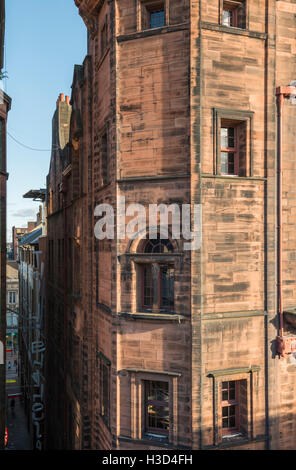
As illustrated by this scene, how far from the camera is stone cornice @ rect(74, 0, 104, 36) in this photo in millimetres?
14723

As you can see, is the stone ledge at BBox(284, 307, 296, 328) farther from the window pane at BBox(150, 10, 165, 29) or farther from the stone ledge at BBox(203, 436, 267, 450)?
the window pane at BBox(150, 10, 165, 29)

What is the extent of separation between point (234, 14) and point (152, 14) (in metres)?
2.76

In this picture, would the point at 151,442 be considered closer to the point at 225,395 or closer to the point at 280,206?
the point at 225,395

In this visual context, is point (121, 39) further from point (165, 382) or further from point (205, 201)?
point (165, 382)

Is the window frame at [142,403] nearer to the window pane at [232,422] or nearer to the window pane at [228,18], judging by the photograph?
the window pane at [232,422]

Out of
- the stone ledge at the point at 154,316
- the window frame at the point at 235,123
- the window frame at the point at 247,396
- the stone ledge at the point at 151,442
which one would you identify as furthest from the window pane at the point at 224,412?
the window frame at the point at 235,123

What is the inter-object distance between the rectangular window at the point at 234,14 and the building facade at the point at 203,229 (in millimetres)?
41

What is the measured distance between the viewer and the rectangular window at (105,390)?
13.4 meters

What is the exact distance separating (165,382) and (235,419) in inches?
107

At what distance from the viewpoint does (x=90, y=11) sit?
15.2m

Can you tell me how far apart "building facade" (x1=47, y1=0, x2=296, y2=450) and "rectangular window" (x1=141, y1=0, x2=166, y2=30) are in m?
0.04
